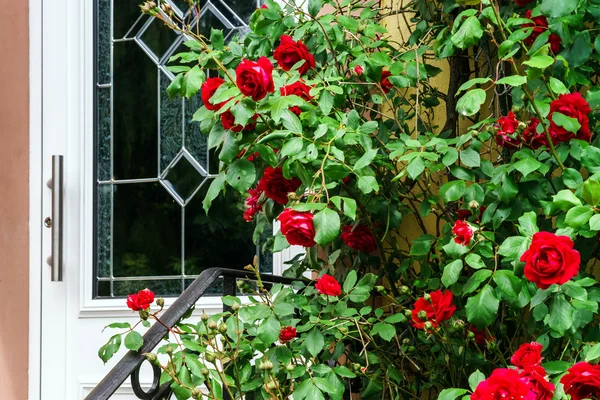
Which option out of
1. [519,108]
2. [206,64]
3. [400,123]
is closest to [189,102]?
[400,123]

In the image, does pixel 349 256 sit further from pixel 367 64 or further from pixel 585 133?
pixel 585 133

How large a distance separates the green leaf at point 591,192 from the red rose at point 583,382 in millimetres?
299

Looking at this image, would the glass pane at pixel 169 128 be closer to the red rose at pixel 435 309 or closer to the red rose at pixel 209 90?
the red rose at pixel 209 90

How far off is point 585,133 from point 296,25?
2.51 ft

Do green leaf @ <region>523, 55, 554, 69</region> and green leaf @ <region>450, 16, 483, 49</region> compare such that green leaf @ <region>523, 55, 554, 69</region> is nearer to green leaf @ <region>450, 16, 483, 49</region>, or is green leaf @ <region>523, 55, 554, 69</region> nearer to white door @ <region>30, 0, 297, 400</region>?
green leaf @ <region>450, 16, 483, 49</region>

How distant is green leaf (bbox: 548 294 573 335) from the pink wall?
6.44ft

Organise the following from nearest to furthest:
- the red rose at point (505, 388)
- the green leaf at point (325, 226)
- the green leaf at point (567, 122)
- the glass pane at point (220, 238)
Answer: the red rose at point (505, 388), the green leaf at point (325, 226), the green leaf at point (567, 122), the glass pane at point (220, 238)

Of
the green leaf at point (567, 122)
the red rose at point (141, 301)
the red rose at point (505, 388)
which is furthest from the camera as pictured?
the red rose at point (141, 301)

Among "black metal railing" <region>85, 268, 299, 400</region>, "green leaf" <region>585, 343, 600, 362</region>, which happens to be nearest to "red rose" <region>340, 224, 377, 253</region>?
"black metal railing" <region>85, 268, 299, 400</region>

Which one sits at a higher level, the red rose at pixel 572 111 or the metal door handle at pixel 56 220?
the red rose at pixel 572 111

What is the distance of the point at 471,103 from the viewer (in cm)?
145

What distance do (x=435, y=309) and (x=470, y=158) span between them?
339 mm

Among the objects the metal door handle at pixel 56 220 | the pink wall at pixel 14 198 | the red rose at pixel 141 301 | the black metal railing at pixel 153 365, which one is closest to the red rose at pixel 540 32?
the black metal railing at pixel 153 365

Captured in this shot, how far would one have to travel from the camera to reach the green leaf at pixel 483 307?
139cm
